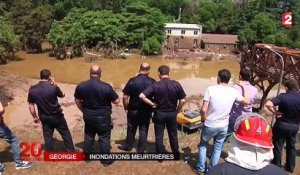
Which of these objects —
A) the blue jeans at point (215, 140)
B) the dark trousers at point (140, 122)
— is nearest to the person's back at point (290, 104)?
the blue jeans at point (215, 140)

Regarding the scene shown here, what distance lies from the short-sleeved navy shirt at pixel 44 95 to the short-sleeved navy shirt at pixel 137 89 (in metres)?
1.43

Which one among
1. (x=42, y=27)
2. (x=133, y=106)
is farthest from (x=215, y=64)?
(x=133, y=106)

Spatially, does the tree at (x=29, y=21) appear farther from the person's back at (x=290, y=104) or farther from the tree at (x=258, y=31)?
the person's back at (x=290, y=104)

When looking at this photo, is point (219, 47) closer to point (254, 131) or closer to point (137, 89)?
point (137, 89)

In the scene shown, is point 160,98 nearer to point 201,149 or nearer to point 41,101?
point 201,149

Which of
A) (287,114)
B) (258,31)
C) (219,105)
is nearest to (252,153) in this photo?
(219,105)

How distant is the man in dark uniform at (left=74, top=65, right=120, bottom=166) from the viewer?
6.37 metres

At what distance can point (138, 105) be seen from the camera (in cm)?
709

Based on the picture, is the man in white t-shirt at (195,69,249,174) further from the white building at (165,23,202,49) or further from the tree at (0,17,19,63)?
the white building at (165,23,202,49)

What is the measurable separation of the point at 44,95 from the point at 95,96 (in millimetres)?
1039

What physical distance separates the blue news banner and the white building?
120ft

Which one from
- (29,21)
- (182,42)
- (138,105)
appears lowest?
(182,42)

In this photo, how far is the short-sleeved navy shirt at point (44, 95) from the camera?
6586mm

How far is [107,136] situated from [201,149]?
1878mm
